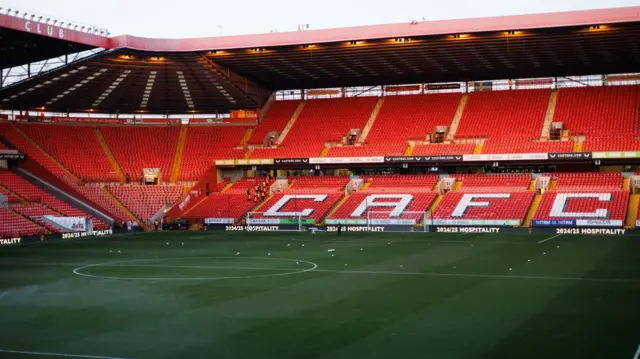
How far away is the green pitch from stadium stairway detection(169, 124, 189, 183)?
99.9 ft

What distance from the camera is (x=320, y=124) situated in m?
71.1

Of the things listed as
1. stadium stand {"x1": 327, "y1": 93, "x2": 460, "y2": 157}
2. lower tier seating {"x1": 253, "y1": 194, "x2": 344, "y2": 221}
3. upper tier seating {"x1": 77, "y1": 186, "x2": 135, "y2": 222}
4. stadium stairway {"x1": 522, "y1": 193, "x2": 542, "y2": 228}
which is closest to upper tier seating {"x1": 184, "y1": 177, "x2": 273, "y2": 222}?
lower tier seating {"x1": 253, "y1": 194, "x2": 344, "y2": 221}

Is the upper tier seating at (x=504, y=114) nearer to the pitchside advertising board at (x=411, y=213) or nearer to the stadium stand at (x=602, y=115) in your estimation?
the stadium stand at (x=602, y=115)

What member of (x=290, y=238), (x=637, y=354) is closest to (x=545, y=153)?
(x=290, y=238)

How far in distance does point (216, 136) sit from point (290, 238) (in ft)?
92.8

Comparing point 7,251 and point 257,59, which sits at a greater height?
point 257,59

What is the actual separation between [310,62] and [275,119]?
1460 centimetres

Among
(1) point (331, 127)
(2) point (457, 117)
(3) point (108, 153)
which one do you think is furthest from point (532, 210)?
(3) point (108, 153)

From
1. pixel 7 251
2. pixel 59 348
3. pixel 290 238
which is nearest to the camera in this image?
pixel 59 348

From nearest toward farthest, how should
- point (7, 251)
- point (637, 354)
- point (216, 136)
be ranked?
point (637, 354), point (7, 251), point (216, 136)

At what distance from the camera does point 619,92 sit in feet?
210

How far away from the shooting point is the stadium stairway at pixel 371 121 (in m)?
68.2

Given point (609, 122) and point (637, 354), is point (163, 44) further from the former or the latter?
point (637, 354)

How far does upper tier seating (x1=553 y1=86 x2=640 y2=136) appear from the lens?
60.0m
